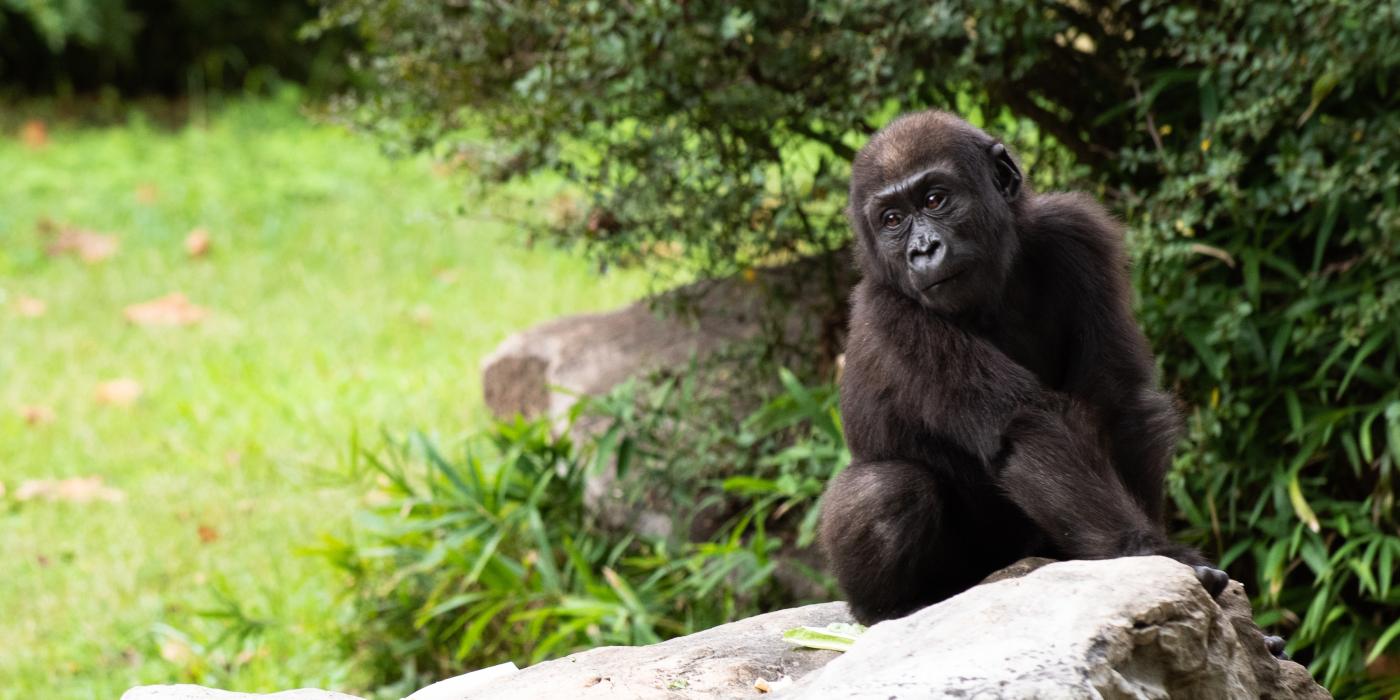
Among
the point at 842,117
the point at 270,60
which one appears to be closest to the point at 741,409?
the point at 842,117

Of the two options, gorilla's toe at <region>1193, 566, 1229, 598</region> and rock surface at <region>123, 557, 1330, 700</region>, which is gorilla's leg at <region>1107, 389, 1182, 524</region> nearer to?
rock surface at <region>123, 557, 1330, 700</region>

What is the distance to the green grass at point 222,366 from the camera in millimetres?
6316

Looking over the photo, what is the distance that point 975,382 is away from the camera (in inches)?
148

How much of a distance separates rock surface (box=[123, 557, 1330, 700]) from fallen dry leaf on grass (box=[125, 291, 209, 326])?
260 inches

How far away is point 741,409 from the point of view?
240 inches

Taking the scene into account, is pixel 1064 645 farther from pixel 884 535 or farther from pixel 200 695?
pixel 200 695

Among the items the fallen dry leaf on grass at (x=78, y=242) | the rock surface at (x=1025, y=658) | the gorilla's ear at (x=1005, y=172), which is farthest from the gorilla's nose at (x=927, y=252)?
the fallen dry leaf on grass at (x=78, y=242)

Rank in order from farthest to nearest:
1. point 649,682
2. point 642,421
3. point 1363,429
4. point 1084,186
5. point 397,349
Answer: point 397,349 → point 642,421 → point 1084,186 → point 1363,429 → point 649,682

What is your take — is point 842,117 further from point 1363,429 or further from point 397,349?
point 397,349

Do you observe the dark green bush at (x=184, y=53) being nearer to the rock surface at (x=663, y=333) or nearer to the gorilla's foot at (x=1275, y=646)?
the rock surface at (x=663, y=333)

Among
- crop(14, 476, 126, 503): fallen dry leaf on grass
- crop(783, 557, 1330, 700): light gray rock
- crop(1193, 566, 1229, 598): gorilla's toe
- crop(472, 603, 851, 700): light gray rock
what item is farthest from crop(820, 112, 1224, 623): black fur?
crop(14, 476, 126, 503): fallen dry leaf on grass

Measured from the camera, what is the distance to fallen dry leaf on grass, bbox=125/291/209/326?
9.70m

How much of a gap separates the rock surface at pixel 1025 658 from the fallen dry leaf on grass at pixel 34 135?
11.0 metres

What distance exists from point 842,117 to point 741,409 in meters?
1.33
